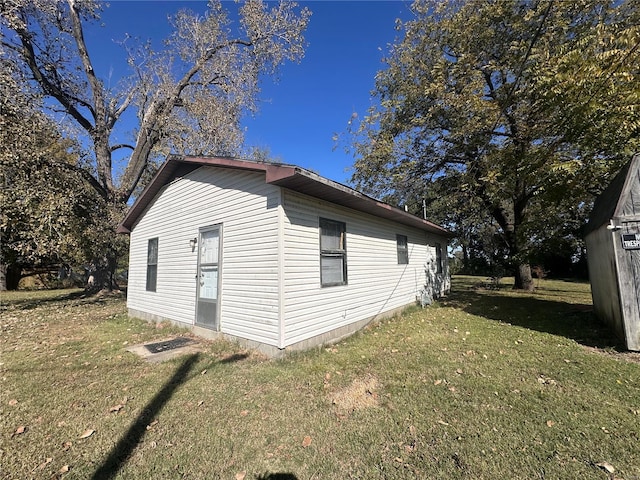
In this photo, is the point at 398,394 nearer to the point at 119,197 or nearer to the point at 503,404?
the point at 503,404

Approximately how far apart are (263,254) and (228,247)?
1166 mm

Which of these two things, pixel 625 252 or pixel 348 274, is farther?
pixel 348 274

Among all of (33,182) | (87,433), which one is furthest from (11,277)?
(87,433)

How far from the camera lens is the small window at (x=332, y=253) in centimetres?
576

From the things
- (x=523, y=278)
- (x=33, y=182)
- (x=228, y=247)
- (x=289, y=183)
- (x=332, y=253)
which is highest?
(x=33, y=182)

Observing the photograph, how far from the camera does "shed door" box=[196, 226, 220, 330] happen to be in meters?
6.00

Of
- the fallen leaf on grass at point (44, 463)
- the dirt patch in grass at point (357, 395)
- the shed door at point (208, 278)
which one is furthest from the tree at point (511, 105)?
the fallen leaf on grass at point (44, 463)

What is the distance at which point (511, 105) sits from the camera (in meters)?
9.23

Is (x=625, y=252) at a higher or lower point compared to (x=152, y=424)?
higher

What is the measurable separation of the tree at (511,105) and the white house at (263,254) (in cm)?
372

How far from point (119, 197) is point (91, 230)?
2.38 m

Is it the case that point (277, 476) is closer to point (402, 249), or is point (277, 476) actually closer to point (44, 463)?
point (44, 463)

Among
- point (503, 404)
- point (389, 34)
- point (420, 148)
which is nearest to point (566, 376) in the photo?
point (503, 404)

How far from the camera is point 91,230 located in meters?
11.6
